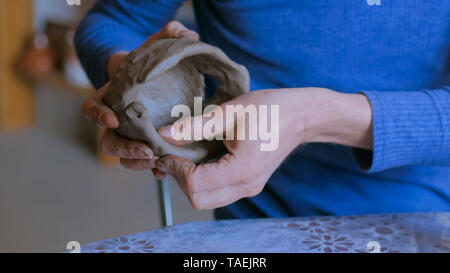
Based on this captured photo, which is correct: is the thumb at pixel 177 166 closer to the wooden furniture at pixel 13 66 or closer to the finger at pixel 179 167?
the finger at pixel 179 167

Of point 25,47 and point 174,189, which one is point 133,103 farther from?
point 25,47

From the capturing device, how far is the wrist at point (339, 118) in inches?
15.6

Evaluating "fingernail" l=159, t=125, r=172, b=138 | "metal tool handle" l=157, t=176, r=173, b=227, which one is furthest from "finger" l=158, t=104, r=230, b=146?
"metal tool handle" l=157, t=176, r=173, b=227

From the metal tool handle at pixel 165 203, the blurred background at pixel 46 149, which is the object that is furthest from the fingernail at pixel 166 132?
the blurred background at pixel 46 149

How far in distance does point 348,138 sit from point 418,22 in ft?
0.37

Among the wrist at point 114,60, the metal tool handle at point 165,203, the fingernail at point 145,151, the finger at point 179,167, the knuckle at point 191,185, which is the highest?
the wrist at point 114,60

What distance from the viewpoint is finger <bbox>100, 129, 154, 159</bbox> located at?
361 mm

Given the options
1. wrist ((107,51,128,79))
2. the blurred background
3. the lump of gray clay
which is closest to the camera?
the lump of gray clay

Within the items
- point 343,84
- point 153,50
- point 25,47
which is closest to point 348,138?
point 343,84

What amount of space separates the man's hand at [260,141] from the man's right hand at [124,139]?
0.02 metres

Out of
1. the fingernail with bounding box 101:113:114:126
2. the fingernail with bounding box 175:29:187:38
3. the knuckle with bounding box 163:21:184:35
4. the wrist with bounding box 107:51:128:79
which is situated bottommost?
the fingernail with bounding box 101:113:114:126

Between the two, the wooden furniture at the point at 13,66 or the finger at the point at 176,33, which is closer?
the finger at the point at 176,33

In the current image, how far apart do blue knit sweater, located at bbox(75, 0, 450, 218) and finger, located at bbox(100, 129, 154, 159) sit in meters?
0.11

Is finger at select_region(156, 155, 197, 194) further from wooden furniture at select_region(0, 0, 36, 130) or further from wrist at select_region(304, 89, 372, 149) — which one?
wooden furniture at select_region(0, 0, 36, 130)
